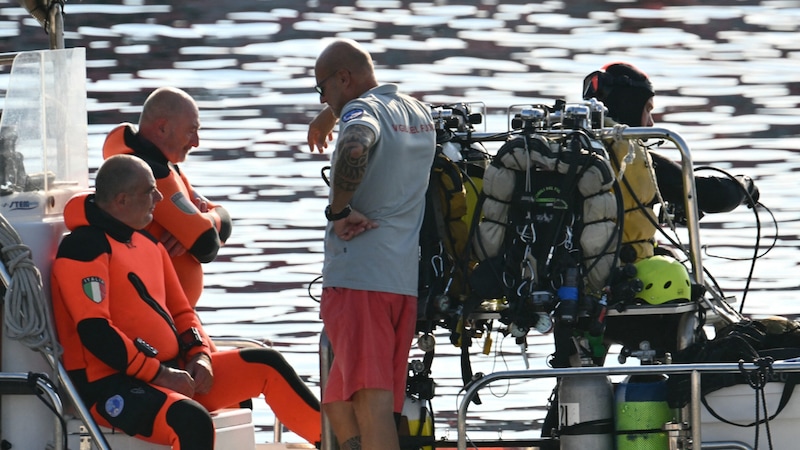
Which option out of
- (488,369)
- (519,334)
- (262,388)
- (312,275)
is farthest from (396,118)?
(312,275)

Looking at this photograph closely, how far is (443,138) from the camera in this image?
18.6ft

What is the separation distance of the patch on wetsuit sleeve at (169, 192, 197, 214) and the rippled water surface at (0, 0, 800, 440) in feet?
7.84

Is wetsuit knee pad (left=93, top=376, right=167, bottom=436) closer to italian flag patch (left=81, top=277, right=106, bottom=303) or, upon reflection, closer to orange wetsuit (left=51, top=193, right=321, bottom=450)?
orange wetsuit (left=51, top=193, right=321, bottom=450)

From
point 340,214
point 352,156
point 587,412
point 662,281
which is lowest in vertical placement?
point 587,412

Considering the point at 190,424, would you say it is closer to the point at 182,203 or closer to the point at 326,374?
the point at 326,374

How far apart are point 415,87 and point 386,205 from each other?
946cm

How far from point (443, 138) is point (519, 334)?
75cm

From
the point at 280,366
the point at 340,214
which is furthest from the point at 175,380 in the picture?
the point at 340,214

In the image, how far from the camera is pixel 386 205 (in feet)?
17.3

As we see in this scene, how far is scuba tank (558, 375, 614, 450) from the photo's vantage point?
17.5 feet

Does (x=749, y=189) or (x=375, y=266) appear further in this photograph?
(x=749, y=189)

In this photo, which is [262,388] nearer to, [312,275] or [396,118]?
[396,118]

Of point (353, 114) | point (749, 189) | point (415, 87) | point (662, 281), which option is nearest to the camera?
point (353, 114)

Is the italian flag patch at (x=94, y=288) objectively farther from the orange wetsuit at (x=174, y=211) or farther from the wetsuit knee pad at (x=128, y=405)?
the orange wetsuit at (x=174, y=211)
